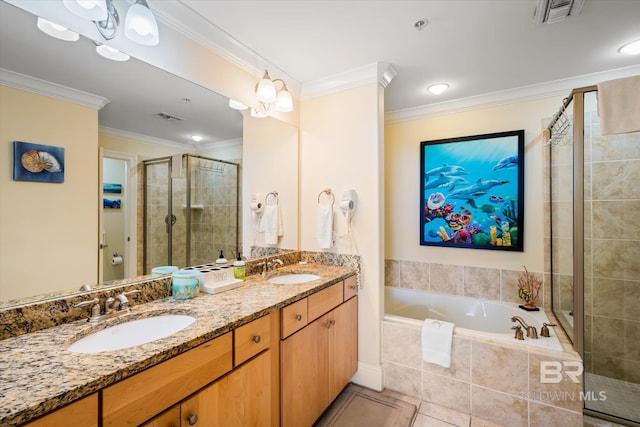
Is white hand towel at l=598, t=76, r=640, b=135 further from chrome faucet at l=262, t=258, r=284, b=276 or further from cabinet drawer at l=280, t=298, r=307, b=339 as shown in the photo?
chrome faucet at l=262, t=258, r=284, b=276

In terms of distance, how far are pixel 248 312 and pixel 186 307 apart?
0.31m

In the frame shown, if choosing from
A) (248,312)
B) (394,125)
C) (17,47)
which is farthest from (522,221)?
(17,47)

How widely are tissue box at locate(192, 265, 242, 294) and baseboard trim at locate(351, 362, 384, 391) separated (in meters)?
1.23

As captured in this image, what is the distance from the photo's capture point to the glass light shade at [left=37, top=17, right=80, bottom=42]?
1.17m

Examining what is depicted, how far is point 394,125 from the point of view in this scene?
10.6ft

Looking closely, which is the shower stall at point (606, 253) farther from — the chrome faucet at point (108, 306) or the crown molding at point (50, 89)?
the crown molding at point (50, 89)

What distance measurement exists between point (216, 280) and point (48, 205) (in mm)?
838

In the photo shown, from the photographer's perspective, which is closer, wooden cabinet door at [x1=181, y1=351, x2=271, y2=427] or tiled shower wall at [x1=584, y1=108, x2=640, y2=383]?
wooden cabinet door at [x1=181, y1=351, x2=271, y2=427]

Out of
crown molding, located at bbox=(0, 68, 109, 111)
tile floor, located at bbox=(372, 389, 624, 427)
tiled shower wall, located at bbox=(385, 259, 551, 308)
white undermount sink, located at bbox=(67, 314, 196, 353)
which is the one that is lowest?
tile floor, located at bbox=(372, 389, 624, 427)

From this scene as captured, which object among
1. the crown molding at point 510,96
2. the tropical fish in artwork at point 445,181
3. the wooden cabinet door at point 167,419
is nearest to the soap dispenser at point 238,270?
the wooden cabinet door at point 167,419

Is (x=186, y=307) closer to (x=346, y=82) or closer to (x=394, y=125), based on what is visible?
(x=346, y=82)

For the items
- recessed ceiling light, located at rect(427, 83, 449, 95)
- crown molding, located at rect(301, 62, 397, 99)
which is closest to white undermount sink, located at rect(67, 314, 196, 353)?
crown molding, located at rect(301, 62, 397, 99)

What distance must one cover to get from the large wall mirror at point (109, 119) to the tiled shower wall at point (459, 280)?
182 centimetres

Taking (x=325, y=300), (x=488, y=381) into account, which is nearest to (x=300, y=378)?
(x=325, y=300)
